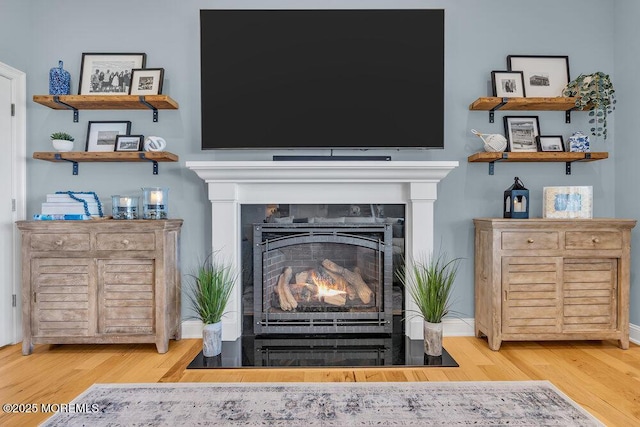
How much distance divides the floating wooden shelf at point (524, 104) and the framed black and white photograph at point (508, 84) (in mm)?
104

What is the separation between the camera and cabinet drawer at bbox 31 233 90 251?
2.45m

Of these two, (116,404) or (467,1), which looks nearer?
(116,404)

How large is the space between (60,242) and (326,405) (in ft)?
6.12

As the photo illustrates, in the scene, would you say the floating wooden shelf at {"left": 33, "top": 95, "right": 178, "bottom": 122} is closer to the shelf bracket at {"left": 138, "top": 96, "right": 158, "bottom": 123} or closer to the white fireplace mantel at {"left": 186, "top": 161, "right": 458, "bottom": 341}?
the shelf bracket at {"left": 138, "top": 96, "right": 158, "bottom": 123}

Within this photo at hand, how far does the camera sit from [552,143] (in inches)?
111

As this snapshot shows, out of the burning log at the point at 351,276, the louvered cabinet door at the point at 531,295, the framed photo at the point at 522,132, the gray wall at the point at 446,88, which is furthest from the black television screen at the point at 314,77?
the louvered cabinet door at the point at 531,295

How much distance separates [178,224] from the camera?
271cm

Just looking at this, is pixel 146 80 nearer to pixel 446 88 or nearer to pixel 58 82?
pixel 58 82

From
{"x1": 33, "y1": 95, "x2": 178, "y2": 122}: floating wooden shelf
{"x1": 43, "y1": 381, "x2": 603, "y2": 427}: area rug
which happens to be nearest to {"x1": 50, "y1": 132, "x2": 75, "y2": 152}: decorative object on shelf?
{"x1": 33, "y1": 95, "x2": 178, "y2": 122}: floating wooden shelf

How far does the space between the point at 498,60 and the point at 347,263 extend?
1794 mm

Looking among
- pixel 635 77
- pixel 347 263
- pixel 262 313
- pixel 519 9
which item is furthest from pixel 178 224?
pixel 635 77

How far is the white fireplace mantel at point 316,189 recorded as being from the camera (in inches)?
101

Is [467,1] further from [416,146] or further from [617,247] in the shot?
[617,247]

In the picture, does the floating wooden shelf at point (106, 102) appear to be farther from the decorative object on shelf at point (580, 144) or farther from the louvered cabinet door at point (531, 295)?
the decorative object on shelf at point (580, 144)
